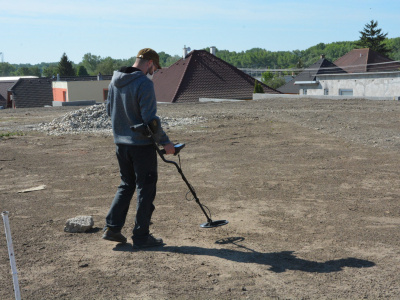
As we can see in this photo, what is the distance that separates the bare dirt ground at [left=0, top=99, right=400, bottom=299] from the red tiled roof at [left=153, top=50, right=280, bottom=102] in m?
Answer: 29.6

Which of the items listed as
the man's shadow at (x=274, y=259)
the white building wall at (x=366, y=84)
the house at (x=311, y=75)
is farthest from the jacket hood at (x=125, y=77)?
the house at (x=311, y=75)

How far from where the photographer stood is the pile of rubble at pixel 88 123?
17112mm

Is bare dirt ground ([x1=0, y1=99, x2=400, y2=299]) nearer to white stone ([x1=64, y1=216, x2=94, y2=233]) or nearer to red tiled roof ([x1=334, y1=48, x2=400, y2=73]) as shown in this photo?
white stone ([x1=64, y1=216, x2=94, y2=233])

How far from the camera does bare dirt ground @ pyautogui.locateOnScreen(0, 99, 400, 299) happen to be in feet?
14.1

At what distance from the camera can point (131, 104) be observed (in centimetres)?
507

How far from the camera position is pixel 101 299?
4.05m

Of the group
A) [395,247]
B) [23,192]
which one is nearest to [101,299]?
[395,247]

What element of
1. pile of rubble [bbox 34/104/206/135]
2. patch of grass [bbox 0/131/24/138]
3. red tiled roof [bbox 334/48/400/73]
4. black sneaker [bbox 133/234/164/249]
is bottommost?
patch of grass [bbox 0/131/24/138]

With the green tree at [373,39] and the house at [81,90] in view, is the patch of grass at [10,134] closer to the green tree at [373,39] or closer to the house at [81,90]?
the house at [81,90]

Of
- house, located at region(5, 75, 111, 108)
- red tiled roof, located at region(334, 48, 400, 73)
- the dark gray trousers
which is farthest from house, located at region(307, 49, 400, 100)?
house, located at region(5, 75, 111, 108)

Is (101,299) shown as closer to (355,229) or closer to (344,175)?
(355,229)

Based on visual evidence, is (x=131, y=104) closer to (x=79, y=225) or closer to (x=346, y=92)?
(x=79, y=225)

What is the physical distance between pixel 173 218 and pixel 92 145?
7865 millimetres

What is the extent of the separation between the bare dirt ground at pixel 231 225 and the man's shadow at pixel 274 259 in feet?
0.04
